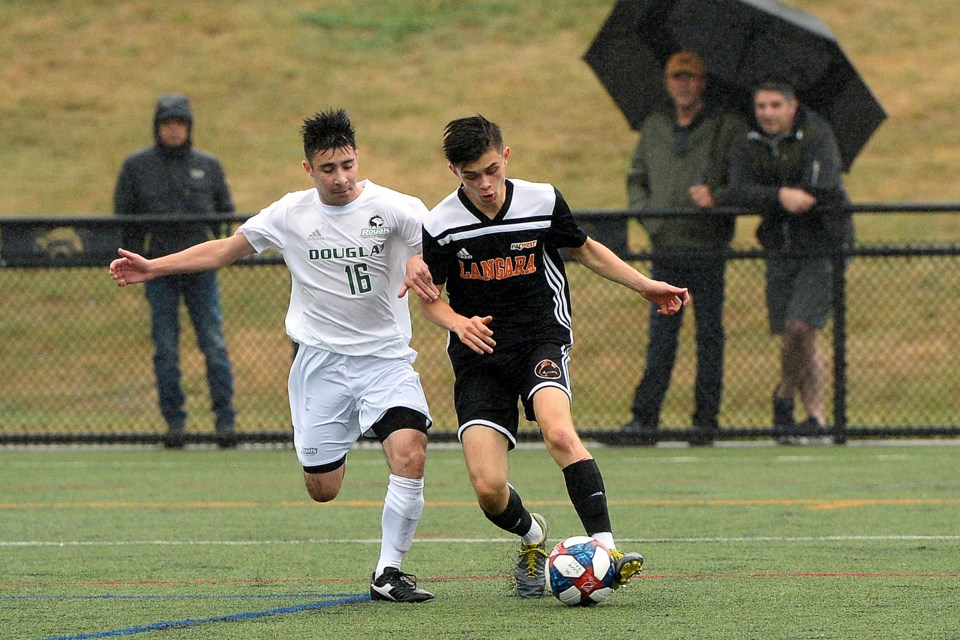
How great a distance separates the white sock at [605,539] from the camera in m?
5.64

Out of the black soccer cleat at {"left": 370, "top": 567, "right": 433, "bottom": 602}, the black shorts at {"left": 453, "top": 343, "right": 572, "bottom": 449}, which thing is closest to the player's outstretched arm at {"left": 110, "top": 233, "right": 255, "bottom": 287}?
the black shorts at {"left": 453, "top": 343, "right": 572, "bottom": 449}

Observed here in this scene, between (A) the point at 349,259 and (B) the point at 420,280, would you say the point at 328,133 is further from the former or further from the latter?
(B) the point at 420,280

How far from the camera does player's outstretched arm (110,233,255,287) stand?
6.46m

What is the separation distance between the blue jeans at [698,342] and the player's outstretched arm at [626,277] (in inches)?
215

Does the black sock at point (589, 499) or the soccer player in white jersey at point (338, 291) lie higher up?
the soccer player in white jersey at point (338, 291)

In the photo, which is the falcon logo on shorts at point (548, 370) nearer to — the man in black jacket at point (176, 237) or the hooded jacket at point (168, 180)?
the man in black jacket at point (176, 237)

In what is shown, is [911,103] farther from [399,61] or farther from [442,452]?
[442,452]

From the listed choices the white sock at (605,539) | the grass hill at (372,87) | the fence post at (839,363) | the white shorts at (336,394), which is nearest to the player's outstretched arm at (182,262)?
the white shorts at (336,394)

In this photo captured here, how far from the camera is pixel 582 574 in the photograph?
5.52 metres

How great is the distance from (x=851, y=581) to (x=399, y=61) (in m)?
27.3

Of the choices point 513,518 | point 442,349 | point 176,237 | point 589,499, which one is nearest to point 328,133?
point 513,518

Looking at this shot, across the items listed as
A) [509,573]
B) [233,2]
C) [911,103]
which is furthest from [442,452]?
[233,2]

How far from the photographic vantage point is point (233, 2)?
34031 millimetres

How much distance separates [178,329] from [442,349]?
353 cm
